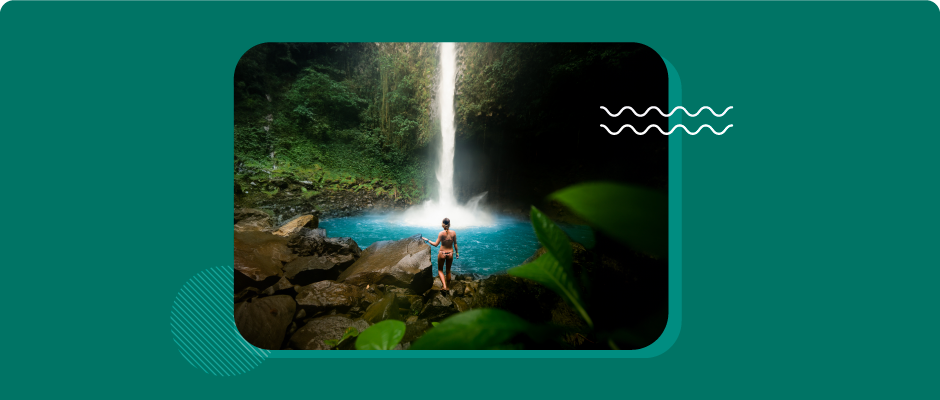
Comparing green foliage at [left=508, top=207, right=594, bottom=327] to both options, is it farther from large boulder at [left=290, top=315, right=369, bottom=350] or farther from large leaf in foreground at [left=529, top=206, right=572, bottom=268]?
large boulder at [left=290, top=315, right=369, bottom=350]

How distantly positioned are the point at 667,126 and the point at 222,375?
264cm

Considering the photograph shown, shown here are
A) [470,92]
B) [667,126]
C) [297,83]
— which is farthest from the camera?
[470,92]

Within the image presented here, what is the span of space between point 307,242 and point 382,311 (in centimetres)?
65

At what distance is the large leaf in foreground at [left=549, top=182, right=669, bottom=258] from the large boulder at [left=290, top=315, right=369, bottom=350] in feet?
4.53

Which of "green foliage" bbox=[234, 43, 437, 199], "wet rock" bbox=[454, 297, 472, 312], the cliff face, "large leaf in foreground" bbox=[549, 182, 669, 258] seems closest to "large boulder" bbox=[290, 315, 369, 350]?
"wet rock" bbox=[454, 297, 472, 312]

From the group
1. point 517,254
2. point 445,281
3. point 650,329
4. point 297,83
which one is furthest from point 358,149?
point 650,329

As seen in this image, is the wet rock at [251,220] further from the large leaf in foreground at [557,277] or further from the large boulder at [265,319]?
the large leaf in foreground at [557,277]

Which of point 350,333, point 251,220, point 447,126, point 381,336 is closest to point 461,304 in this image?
point 350,333

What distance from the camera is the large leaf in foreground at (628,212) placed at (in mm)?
1667

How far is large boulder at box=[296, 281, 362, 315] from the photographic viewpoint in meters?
1.73

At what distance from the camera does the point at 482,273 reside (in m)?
1.85

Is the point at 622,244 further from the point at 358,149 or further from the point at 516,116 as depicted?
the point at 358,149

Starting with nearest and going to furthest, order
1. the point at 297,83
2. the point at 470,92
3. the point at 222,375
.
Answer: the point at 222,375 → the point at 297,83 → the point at 470,92

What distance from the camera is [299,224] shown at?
74.5 inches
